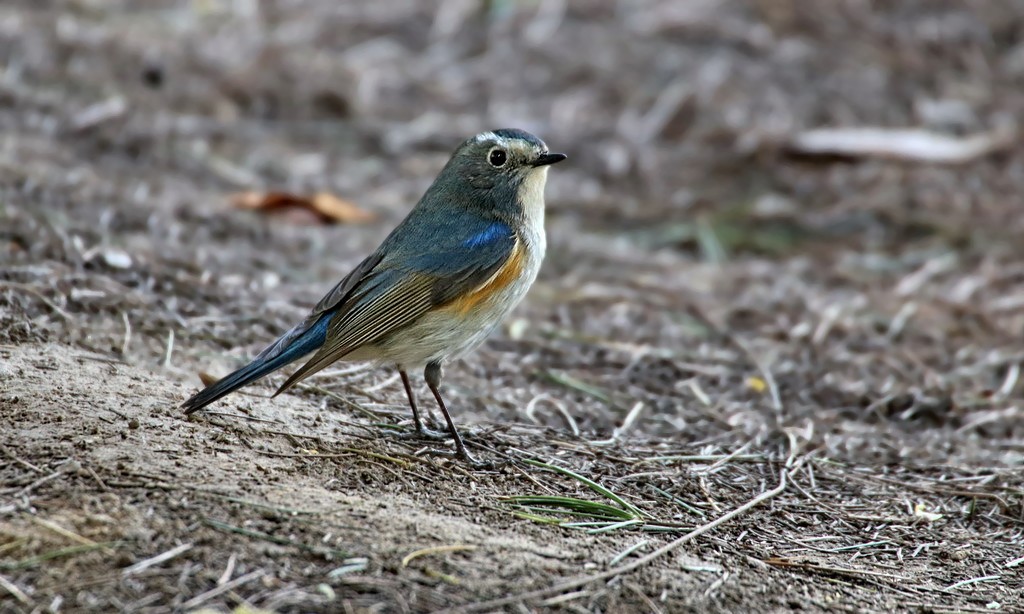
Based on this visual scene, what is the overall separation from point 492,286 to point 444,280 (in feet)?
0.66

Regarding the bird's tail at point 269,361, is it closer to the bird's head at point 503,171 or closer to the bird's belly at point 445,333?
the bird's belly at point 445,333

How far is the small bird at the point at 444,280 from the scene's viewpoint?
176 inches

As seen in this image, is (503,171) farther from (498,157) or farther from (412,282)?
(412,282)

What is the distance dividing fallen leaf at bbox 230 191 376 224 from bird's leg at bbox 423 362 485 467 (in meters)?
2.99

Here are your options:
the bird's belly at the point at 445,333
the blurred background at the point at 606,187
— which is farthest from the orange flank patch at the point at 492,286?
the blurred background at the point at 606,187

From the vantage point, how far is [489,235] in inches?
190

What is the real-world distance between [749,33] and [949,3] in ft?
7.61

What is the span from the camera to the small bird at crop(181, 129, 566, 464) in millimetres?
4480

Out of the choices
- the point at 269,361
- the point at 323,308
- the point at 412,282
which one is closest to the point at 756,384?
the point at 412,282

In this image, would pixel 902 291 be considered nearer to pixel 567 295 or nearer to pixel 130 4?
pixel 567 295

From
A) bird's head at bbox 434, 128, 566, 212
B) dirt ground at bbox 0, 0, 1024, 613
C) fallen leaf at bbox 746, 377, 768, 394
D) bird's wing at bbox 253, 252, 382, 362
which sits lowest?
fallen leaf at bbox 746, 377, 768, 394

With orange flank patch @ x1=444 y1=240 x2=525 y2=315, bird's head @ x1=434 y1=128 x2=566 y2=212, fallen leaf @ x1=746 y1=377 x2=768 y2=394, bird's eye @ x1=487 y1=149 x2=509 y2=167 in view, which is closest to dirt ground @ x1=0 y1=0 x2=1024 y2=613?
fallen leaf @ x1=746 y1=377 x2=768 y2=394

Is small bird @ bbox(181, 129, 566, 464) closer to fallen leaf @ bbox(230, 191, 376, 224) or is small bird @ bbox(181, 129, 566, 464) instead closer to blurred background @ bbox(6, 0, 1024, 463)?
blurred background @ bbox(6, 0, 1024, 463)

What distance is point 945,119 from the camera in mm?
9617
